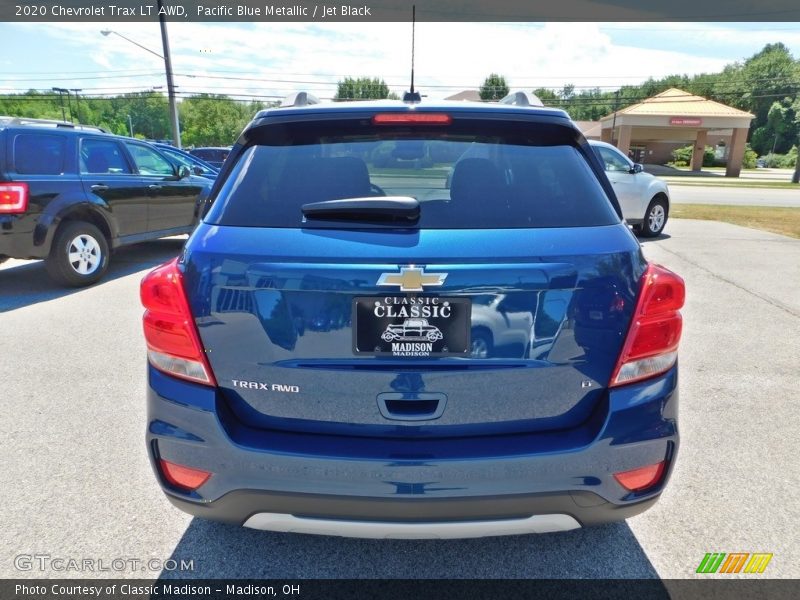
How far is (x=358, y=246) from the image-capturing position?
68.2 inches

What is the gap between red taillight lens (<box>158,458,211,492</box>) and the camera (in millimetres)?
1848

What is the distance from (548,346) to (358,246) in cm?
70

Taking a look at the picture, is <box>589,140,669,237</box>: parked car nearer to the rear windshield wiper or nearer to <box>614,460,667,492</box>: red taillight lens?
<box>614,460,667,492</box>: red taillight lens

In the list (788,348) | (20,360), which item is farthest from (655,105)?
(20,360)

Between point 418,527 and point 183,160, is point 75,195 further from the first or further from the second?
point 418,527

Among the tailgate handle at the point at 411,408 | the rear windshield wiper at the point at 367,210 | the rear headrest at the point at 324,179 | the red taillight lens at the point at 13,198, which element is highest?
the rear headrest at the point at 324,179

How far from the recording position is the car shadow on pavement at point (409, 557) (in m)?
2.22

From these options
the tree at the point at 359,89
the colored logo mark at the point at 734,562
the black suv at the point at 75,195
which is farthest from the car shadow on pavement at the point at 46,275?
the tree at the point at 359,89

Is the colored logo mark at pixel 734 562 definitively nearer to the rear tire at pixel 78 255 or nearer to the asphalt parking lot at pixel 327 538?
the asphalt parking lot at pixel 327 538

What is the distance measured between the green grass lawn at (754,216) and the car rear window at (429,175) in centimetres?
1226

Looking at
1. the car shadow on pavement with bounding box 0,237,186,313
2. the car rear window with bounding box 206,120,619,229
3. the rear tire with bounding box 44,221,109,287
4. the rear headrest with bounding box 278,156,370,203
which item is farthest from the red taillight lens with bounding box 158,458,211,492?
the rear tire with bounding box 44,221,109,287

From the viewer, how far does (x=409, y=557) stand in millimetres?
2305

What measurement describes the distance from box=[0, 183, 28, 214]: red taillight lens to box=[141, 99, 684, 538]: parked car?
5.61 meters

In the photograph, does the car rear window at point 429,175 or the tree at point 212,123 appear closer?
the car rear window at point 429,175
